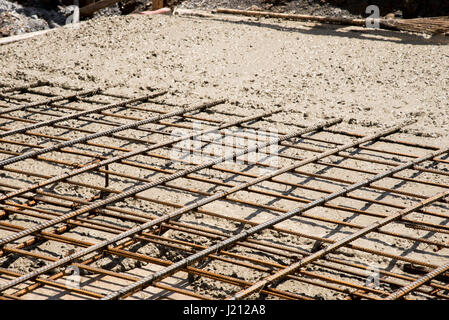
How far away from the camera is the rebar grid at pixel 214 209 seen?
3676 millimetres

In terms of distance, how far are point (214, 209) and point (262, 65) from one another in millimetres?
3533

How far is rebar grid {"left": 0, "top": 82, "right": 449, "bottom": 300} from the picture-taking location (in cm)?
368

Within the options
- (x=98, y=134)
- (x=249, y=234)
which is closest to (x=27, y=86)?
(x=98, y=134)

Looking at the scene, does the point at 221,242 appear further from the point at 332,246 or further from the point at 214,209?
the point at 214,209

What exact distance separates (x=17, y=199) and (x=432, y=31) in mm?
5975

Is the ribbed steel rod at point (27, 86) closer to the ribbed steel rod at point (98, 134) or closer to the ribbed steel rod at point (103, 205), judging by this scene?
the ribbed steel rod at point (98, 134)

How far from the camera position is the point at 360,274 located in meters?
3.68

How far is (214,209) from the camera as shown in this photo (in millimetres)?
4543

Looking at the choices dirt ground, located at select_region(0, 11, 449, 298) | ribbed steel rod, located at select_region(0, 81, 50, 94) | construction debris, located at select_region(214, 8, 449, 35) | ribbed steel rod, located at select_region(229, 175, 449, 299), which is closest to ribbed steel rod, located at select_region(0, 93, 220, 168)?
dirt ground, located at select_region(0, 11, 449, 298)

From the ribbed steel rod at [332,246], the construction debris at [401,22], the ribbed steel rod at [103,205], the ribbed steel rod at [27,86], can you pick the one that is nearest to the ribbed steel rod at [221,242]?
the ribbed steel rod at [103,205]

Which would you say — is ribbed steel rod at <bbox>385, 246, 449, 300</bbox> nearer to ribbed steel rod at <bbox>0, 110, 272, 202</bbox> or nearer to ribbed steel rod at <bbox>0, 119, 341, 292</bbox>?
ribbed steel rod at <bbox>0, 119, 341, 292</bbox>

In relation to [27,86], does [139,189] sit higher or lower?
lower
